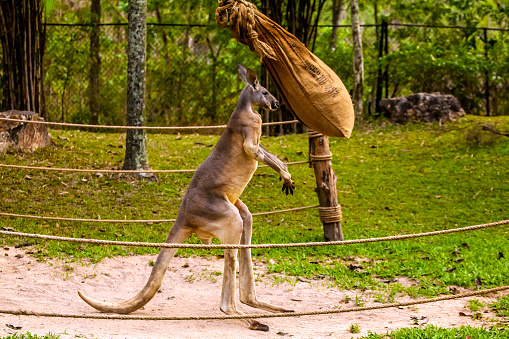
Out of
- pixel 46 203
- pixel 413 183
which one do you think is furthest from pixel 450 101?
pixel 46 203

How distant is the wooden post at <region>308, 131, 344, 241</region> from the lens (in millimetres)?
6551

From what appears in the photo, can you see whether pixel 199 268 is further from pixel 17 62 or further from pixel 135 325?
pixel 17 62

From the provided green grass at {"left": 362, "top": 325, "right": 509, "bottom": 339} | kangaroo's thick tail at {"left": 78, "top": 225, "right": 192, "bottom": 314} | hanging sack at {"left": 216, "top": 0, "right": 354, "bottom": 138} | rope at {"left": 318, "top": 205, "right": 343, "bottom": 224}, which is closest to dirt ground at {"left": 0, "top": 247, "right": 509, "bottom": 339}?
kangaroo's thick tail at {"left": 78, "top": 225, "right": 192, "bottom": 314}

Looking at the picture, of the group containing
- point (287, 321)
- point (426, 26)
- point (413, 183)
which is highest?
point (426, 26)

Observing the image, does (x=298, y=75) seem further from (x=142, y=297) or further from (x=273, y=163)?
(x=142, y=297)

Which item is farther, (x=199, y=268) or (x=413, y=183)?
(x=413, y=183)

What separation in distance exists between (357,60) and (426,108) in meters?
1.52

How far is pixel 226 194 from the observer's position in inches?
181

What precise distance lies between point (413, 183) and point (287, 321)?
4.56 m

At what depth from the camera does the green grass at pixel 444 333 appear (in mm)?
3992

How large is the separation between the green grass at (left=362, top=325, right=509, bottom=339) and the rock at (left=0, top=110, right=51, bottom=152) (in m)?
6.24

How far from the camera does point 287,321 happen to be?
15.3 feet

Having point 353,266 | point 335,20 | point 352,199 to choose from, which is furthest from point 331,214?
point 335,20

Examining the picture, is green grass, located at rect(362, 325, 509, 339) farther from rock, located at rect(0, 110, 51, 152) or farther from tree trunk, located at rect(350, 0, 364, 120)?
tree trunk, located at rect(350, 0, 364, 120)
